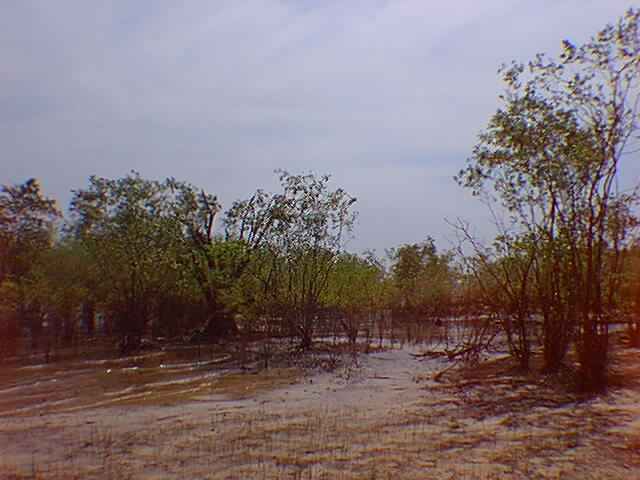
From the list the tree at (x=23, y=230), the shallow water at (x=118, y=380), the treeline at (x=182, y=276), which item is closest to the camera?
the shallow water at (x=118, y=380)

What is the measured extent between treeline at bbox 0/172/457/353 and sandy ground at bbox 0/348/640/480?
9806 mm

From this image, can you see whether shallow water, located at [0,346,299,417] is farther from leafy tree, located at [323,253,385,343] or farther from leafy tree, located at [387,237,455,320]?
leafy tree, located at [387,237,455,320]

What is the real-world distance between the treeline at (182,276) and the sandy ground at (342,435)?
9.81 m

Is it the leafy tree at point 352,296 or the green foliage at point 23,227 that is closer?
the leafy tree at point 352,296

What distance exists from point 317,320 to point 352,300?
2528 millimetres

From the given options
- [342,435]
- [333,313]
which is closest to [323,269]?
[333,313]

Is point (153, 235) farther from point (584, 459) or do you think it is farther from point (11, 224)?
point (584, 459)

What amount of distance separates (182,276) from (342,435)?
19.1 m

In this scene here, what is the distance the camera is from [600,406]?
30.0 ft

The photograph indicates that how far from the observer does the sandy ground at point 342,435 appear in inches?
245

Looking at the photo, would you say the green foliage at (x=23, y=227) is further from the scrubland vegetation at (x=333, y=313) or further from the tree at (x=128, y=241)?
the tree at (x=128, y=241)

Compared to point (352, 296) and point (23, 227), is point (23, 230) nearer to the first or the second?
point (23, 227)

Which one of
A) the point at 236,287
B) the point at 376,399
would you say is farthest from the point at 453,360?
the point at 236,287

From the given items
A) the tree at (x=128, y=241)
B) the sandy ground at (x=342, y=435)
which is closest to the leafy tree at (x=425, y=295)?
the tree at (x=128, y=241)
